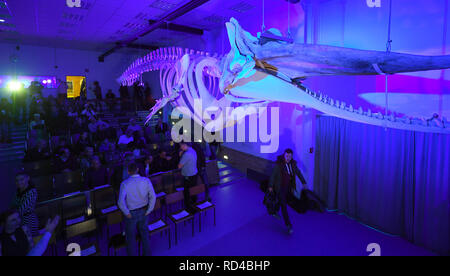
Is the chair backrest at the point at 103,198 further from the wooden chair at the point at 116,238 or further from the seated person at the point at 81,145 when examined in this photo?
the seated person at the point at 81,145

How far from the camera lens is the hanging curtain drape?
4.06 meters

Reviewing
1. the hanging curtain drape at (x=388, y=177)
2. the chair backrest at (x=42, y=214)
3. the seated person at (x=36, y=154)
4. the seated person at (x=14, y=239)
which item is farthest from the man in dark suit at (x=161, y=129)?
the seated person at (x=14, y=239)

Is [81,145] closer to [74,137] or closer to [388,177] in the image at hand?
[74,137]

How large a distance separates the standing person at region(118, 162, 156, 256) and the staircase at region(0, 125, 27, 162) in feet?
22.5

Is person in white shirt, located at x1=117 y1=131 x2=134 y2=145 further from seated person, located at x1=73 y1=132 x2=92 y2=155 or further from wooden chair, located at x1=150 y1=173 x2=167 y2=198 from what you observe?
wooden chair, located at x1=150 y1=173 x2=167 y2=198

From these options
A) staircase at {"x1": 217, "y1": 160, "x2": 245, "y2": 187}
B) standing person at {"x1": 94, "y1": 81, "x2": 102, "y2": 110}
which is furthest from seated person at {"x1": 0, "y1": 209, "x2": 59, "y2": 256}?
standing person at {"x1": 94, "y1": 81, "x2": 102, "y2": 110}

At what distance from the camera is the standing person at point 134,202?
3625 millimetres

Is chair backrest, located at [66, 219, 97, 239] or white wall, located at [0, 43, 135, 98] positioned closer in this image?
chair backrest, located at [66, 219, 97, 239]

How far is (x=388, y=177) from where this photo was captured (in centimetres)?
465

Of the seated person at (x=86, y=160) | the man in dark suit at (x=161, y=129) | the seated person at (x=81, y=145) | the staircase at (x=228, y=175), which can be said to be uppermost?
the man in dark suit at (x=161, y=129)

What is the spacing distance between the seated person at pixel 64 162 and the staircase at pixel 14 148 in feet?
10.0

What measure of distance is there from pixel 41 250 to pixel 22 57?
14.7 m

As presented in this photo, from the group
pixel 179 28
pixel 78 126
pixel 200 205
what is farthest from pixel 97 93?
pixel 200 205

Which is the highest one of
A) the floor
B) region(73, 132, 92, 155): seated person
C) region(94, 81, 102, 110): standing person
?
region(94, 81, 102, 110): standing person
